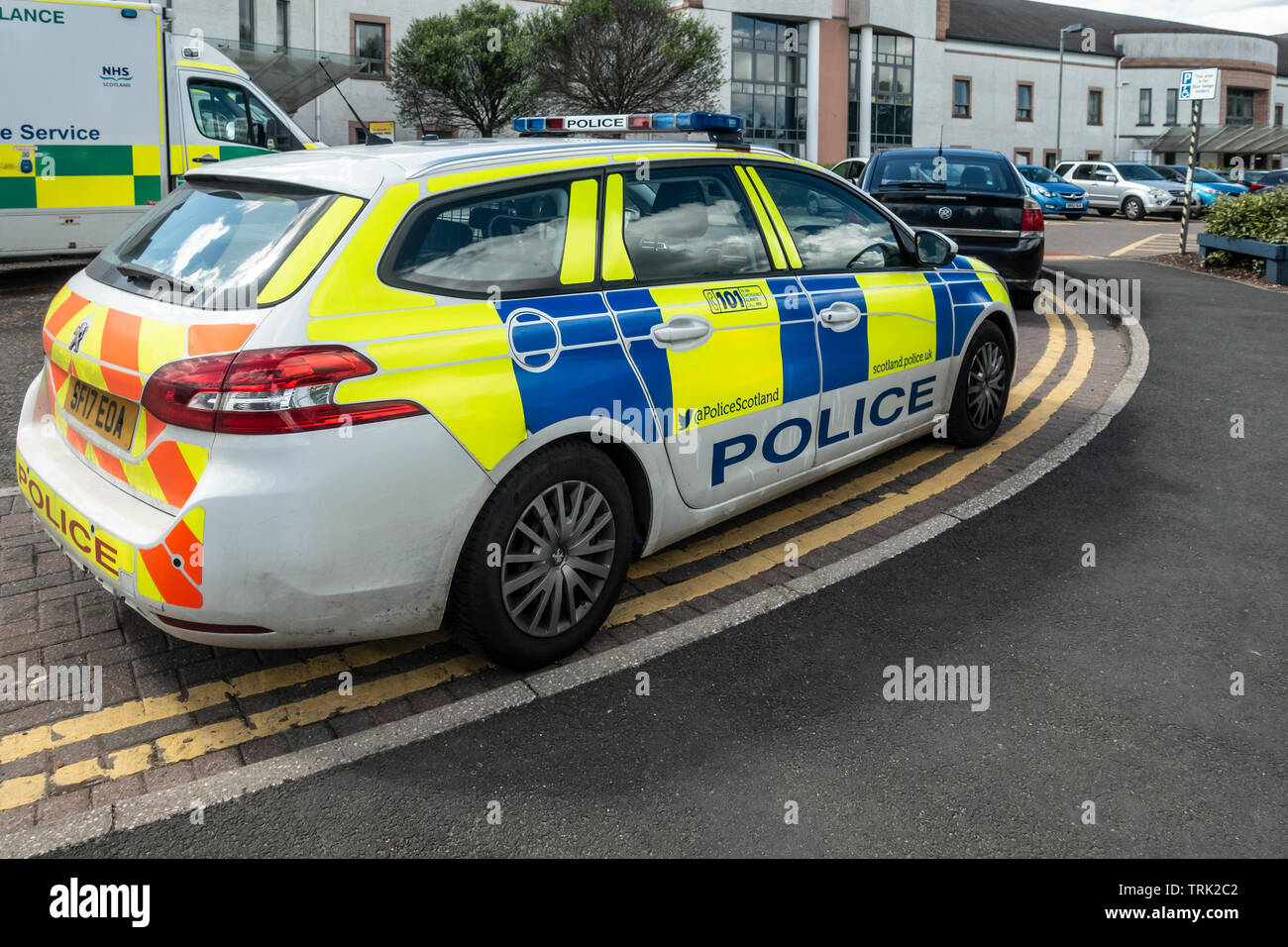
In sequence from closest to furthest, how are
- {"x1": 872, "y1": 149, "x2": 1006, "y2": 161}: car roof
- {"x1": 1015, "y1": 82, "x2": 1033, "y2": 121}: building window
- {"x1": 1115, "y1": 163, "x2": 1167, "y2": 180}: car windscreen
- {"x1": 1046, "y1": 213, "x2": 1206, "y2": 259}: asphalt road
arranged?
1. {"x1": 872, "y1": 149, "x2": 1006, "y2": 161}: car roof
2. {"x1": 1046, "y1": 213, "x2": 1206, "y2": 259}: asphalt road
3. {"x1": 1115, "y1": 163, "x2": 1167, "y2": 180}: car windscreen
4. {"x1": 1015, "y1": 82, "x2": 1033, "y2": 121}: building window

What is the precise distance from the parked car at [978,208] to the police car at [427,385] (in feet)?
→ 22.9

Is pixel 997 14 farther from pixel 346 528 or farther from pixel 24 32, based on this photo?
pixel 346 528

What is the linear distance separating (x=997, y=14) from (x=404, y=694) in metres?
61.2

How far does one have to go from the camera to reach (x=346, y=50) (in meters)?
32.5

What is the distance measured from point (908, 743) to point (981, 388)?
3326 mm

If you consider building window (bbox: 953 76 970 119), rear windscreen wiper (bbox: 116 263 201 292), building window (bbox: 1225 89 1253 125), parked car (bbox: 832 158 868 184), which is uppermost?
building window (bbox: 1225 89 1253 125)

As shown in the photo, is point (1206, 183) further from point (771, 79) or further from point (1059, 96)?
point (1059, 96)

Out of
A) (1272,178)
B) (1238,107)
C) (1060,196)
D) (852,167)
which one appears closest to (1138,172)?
(1272,178)

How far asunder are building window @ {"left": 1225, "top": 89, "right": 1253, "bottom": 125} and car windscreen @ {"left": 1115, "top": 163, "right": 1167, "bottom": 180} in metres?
34.3

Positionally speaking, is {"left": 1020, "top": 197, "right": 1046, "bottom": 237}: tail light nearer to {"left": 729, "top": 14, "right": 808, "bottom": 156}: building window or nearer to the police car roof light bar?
the police car roof light bar

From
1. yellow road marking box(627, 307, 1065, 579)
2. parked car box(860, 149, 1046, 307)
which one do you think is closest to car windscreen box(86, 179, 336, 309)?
yellow road marking box(627, 307, 1065, 579)

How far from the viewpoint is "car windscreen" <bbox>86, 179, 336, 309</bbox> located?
10.7 feet

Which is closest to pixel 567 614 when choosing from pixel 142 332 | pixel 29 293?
pixel 142 332

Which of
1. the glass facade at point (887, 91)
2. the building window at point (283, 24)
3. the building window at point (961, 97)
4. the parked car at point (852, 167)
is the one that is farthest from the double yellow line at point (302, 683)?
the building window at point (961, 97)
